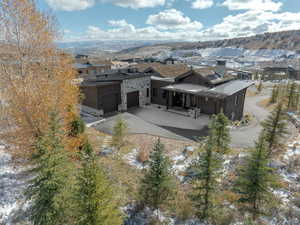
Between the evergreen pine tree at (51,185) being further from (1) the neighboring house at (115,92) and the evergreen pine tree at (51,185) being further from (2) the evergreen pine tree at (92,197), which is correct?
(1) the neighboring house at (115,92)

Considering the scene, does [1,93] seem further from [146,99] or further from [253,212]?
[146,99]

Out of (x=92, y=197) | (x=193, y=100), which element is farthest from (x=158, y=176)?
(x=193, y=100)

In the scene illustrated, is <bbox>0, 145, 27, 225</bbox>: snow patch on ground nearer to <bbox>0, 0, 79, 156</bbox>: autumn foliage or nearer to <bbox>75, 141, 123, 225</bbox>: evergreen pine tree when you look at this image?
<bbox>0, 0, 79, 156</bbox>: autumn foliage

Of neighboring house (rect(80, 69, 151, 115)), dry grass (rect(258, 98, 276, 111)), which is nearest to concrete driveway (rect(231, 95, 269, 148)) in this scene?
dry grass (rect(258, 98, 276, 111))

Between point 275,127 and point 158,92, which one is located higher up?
point 158,92

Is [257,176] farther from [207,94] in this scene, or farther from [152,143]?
[207,94]

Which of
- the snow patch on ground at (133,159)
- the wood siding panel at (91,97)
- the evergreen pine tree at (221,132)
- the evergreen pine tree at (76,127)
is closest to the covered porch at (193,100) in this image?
the evergreen pine tree at (221,132)
